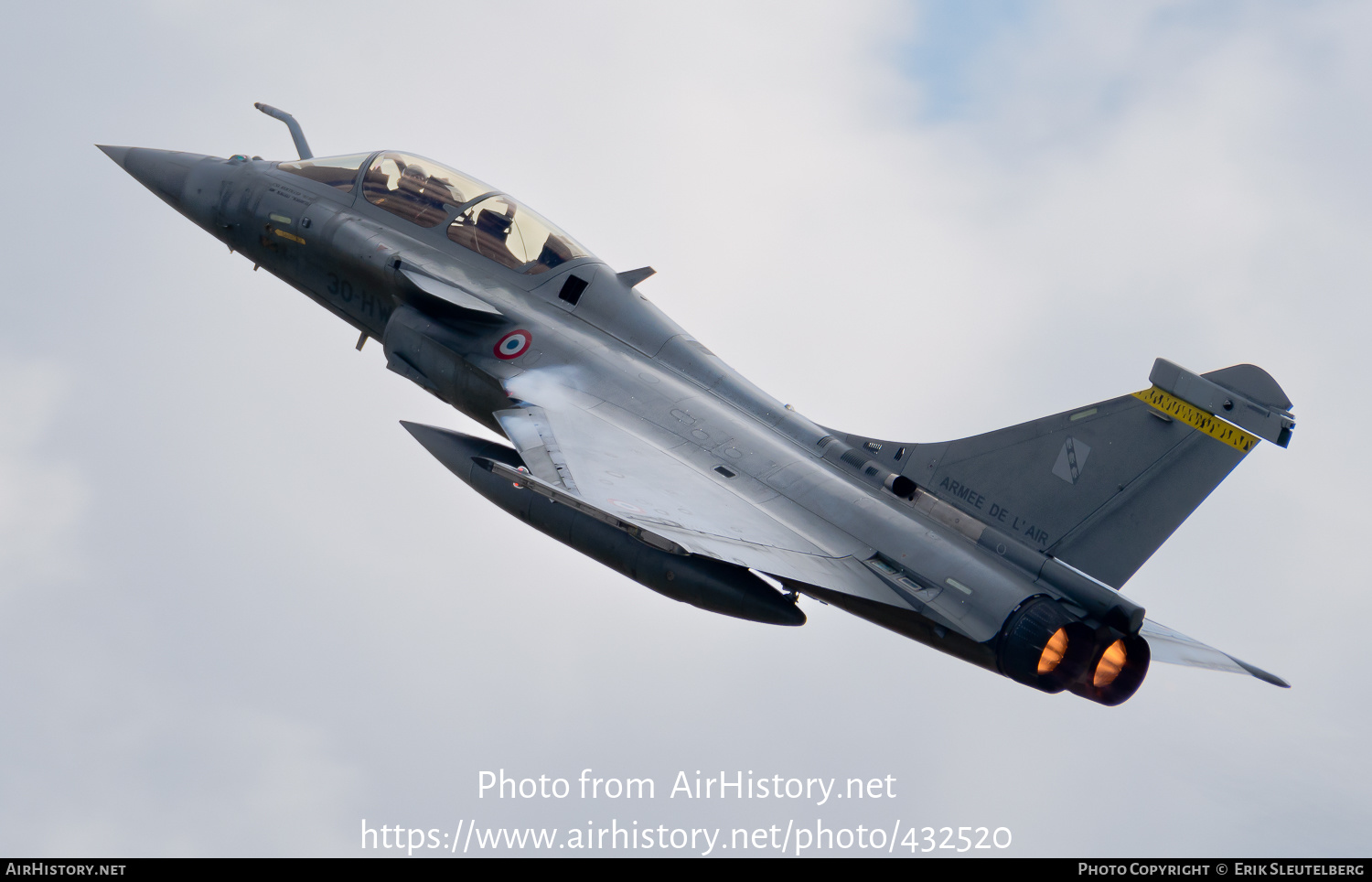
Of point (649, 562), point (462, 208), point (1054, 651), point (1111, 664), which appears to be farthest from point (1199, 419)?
point (462, 208)

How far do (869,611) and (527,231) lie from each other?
561 cm

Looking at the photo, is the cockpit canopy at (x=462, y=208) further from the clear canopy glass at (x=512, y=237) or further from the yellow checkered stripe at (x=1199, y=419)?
the yellow checkered stripe at (x=1199, y=419)

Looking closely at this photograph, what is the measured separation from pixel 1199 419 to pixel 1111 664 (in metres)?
2.02

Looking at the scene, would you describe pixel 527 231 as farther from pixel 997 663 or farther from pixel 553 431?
pixel 997 663

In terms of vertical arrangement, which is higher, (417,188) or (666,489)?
(417,188)

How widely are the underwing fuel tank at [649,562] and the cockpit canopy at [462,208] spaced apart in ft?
9.73

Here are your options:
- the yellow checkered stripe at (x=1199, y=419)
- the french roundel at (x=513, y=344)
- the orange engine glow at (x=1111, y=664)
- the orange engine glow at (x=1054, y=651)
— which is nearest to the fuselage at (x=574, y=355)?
the french roundel at (x=513, y=344)

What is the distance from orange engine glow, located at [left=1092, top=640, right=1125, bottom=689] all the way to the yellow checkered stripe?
1.77 meters

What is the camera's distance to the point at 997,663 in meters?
9.23

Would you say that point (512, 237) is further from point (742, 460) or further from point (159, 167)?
point (159, 167)

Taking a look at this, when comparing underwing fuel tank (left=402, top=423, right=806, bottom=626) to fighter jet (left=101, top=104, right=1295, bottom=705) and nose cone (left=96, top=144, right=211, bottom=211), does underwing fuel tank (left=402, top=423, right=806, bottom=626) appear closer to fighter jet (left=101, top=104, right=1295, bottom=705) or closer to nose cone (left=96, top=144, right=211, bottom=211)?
fighter jet (left=101, top=104, right=1295, bottom=705)

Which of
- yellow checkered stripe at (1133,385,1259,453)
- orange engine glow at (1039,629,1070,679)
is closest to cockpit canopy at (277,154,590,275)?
yellow checkered stripe at (1133,385,1259,453)

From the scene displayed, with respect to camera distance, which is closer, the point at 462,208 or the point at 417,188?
the point at 462,208

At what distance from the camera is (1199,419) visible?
9.35 meters
